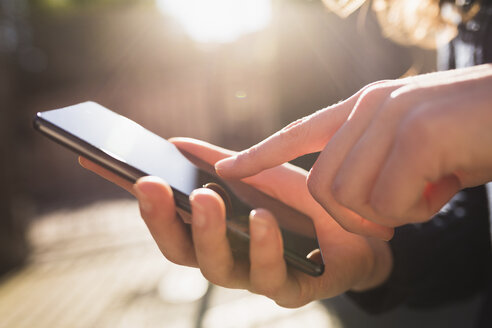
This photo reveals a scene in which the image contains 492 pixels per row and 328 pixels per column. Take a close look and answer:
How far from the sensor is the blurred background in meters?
2.17

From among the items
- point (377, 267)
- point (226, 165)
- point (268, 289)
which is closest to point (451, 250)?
point (377, 267)

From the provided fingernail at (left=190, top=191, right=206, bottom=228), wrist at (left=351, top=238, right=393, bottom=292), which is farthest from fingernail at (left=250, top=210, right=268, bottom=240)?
wrist at (left=351, top=238, right=393, bottom=292)

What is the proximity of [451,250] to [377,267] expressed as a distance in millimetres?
401

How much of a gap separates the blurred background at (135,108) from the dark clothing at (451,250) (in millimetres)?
83

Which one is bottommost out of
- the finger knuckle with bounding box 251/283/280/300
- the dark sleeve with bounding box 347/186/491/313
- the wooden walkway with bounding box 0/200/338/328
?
the wooden walkway with bounding box 0/200/338/328

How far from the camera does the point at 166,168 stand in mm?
971

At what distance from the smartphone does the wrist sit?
0.30 metres

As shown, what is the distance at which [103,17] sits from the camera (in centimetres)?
920

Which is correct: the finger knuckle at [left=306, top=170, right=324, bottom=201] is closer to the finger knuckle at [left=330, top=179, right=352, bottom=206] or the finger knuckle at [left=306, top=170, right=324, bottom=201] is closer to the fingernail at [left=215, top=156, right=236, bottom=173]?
the finger knuckle at [left=330, top=179, right=352, bottom=206]

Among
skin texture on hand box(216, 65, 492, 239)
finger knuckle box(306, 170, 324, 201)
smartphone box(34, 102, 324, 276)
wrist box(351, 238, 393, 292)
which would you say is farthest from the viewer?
wrist box(351, 238, 393, 292)

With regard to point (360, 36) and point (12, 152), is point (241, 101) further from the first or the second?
point (12, 152)

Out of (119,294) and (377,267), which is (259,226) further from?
(119,294)

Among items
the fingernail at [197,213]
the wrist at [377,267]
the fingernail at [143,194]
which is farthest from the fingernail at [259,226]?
the wrist at [377,267]

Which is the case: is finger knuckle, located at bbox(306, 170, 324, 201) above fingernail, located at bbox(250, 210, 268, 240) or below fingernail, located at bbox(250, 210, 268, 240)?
above
